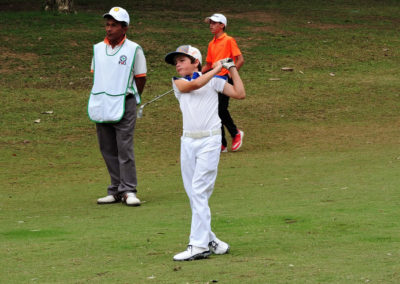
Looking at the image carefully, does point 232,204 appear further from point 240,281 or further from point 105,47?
point 240,281

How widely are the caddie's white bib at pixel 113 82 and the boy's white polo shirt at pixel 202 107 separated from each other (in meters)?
2.63

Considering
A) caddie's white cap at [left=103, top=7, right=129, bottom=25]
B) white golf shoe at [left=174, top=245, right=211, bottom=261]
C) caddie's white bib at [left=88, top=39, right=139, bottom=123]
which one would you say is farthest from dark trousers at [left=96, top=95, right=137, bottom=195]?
white golf shoe at [left=174, top=245, right=211, bottom=261]

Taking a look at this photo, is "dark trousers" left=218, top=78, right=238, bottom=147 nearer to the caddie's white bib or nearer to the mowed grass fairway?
the mowed grass fairway

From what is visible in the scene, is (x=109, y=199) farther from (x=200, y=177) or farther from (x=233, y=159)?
(x=233, y=159)

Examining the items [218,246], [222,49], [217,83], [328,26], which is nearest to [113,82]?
[217,83]

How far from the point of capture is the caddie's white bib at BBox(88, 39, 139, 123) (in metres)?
9.46

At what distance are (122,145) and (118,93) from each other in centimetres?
61

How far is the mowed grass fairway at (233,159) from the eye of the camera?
255 inches

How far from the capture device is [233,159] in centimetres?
1304

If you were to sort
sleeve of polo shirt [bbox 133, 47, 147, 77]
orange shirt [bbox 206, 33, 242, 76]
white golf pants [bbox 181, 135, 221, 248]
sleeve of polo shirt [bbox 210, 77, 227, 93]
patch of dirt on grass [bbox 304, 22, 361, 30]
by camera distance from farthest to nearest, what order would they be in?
patch of dirt on grass [bbox 304, 22, 361, 30]
orange shirt [bbox 206, 33, 242, 76]
sleeve of polo shirt [bbox 133, 47, 147, 77]
sleeve of polo shirt [bbox 210, 77, 227, 93]
white golf pants [bbox 181, 135, 221, 248]

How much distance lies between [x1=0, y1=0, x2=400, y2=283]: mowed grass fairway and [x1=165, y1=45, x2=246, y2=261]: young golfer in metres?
0.20

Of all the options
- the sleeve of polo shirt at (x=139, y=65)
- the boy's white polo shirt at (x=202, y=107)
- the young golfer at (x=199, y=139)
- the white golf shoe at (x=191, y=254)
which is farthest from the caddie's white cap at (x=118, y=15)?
the white golf shoe at (x=191, y=254)

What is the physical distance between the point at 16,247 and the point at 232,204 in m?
2.74

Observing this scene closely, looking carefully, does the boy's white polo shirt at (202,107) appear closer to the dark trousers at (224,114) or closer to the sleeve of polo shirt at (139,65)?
the sleeve of polo shirt at (139,65)
